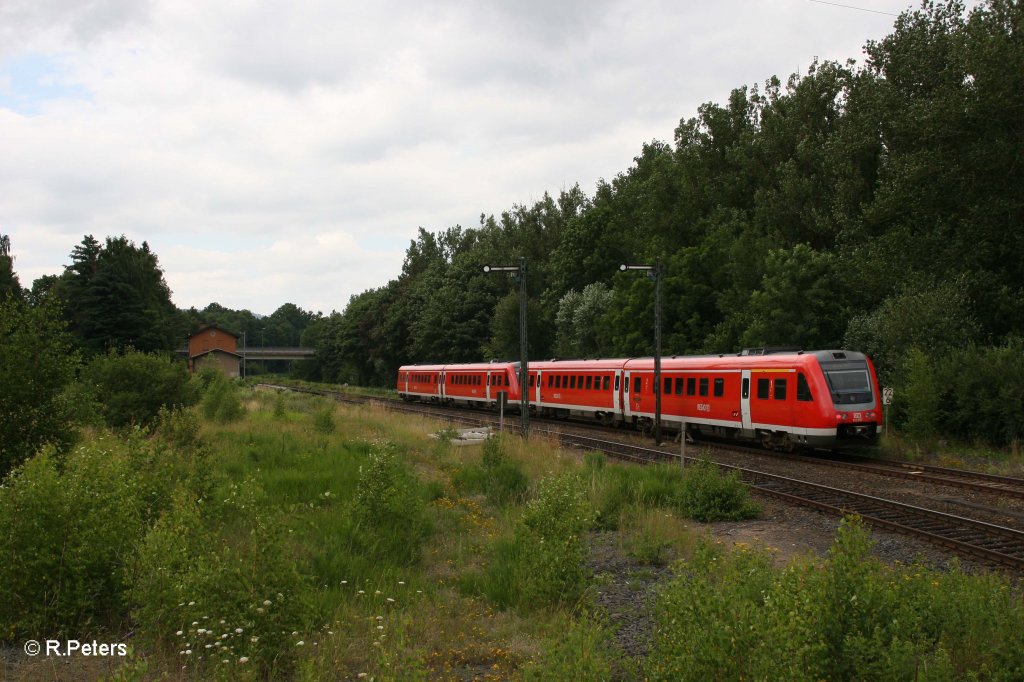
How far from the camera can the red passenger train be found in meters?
19.3

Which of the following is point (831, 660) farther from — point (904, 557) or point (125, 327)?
point (125, 327)

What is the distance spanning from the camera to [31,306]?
1138 centimetres

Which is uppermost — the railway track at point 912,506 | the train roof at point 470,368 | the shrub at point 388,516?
the train roof at point 470,368

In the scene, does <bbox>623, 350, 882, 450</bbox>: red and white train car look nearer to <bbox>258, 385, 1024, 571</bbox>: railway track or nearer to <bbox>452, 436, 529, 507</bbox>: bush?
<bbox>258, 385, 1024, 571</bbox>: railway track

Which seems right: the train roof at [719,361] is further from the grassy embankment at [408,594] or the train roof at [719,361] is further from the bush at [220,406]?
the bush at [220,406]

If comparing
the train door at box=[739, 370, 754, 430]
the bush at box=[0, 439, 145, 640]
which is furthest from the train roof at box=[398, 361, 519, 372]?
the bush at box=[0, 439, 145, 640]

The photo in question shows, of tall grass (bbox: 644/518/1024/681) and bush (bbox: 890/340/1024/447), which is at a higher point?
bush (bbox: 890/340/1024/447)

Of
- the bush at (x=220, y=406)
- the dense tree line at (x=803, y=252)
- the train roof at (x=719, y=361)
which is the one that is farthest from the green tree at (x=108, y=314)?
the train roof at (x=719, y=361)

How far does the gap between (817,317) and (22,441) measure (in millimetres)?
30351

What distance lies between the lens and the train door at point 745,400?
21.8m

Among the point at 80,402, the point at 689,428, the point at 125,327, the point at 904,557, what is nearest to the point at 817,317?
the point at 689,428

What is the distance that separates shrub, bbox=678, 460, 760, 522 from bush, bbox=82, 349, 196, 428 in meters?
13.7

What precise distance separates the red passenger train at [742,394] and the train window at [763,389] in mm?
27

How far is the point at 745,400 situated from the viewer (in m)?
21.9
